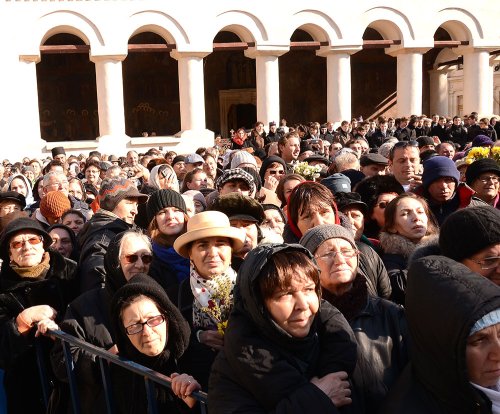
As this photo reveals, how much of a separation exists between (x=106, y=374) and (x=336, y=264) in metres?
1.50

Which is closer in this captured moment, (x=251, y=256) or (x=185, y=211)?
(x=251, y=256)

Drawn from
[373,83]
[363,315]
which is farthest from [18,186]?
[373,83]

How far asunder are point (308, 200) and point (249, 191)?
5.63 ft

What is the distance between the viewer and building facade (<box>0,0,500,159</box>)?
2306 cm

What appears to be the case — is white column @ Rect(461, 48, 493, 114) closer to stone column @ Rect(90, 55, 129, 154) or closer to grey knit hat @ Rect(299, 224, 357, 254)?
stone column @ Rect(90, 55, 129, 154)

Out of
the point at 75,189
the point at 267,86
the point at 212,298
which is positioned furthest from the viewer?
the point at 267,86

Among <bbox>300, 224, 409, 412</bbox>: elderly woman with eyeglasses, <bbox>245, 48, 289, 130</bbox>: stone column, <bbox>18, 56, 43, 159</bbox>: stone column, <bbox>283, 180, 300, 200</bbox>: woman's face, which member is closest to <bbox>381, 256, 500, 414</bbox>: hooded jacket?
<bbox>300, 224, 409, 412</bbox>: elderly woman with eyeglasses

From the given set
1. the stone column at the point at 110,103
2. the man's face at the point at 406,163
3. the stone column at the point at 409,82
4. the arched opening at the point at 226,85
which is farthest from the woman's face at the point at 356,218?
the arched opening at the point at 226,85

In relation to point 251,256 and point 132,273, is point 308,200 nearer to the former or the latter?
point 132,273

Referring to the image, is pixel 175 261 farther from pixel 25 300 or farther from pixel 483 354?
pixel 483 354

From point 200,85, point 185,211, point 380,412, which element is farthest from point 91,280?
point 200,85

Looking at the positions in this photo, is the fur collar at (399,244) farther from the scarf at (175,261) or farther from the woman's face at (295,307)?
the woman's face at (295,307)

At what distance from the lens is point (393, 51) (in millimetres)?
26438

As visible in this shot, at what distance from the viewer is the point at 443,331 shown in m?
2.33
